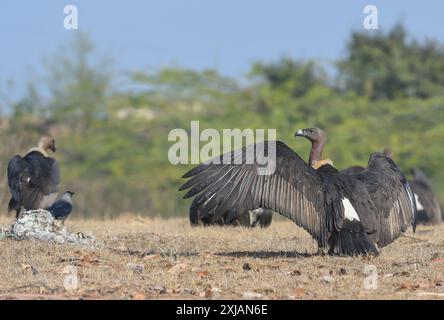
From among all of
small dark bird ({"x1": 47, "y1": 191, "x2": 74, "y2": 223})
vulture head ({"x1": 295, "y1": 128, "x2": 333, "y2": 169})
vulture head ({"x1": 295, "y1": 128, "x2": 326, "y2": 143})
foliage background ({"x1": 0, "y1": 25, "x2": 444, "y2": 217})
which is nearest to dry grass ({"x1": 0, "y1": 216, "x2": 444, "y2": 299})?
vulture head ({"x1": 295, "y1": 128, "x2": 333, "y2": 169})

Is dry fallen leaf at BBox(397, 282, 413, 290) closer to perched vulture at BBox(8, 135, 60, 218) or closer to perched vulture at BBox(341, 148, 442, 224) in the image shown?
perched vulture at BBox(8, 135, 60, 218)

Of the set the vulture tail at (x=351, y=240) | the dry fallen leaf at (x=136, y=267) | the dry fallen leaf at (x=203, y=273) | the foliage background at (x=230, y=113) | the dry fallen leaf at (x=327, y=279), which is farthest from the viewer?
the foliage background at (x=230, y=113)

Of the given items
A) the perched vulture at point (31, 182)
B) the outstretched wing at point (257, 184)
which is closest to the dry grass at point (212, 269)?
the outstretched wing at point (257, 184)

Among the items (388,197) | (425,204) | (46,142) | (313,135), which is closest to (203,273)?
(388,197)

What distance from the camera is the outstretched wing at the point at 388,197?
10570 mm

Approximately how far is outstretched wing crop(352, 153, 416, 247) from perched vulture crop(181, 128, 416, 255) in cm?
1

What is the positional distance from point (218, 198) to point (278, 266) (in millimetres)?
907

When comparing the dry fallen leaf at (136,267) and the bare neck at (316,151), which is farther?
the bare neck at (316,151)

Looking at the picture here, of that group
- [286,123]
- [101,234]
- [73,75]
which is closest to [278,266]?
[101,234]

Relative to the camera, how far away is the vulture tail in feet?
33.3

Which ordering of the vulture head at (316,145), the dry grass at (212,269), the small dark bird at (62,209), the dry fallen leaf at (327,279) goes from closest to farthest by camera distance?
1. the dry grass at (212,269)
2. the dry fallen leaf at (327,279)
3. the vulture head at (316,145)
4. the small dark bird at (62,209)

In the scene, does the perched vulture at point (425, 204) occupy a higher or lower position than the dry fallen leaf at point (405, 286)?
higher

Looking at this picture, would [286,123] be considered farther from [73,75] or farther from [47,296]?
[47,296]

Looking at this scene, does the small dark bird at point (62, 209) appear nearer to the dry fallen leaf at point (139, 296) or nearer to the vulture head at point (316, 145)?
the vulture head at point (316, 145)
